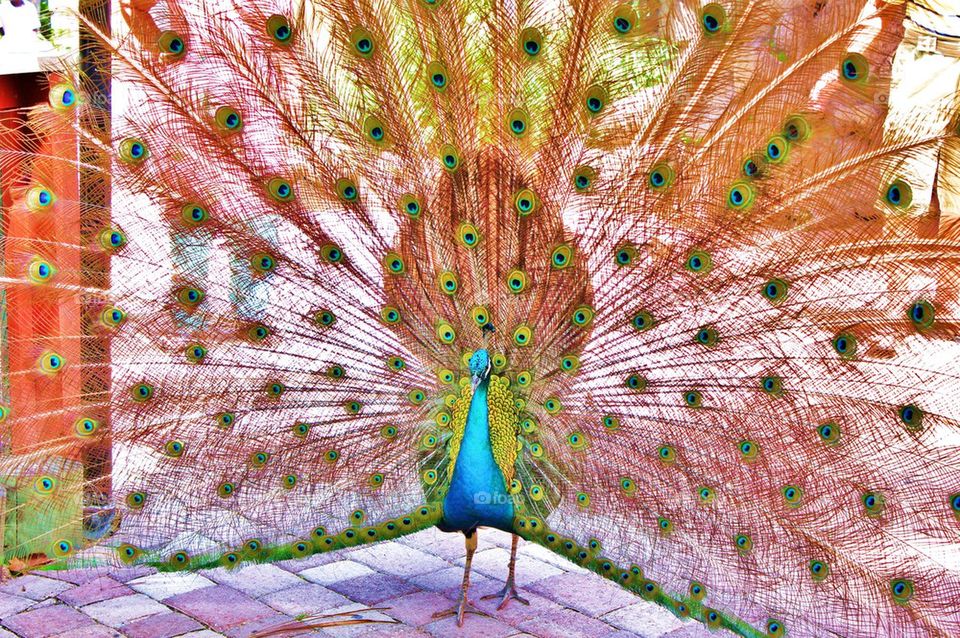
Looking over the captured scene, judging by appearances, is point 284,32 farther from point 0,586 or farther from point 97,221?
point 0,586

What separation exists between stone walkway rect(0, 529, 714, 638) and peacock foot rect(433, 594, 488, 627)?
0.10ft

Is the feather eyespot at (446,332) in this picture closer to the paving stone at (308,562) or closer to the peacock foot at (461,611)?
the peacock foot at (461,611)

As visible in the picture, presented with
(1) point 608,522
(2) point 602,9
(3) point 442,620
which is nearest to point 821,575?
(1) point 608,522

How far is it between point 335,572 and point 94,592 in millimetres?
1017

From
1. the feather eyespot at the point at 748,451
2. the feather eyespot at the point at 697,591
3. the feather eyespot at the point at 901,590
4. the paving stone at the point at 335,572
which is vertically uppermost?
the feather eyespot at the point at 748,451

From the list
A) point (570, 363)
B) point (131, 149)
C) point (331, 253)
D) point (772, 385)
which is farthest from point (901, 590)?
point (131, 149)

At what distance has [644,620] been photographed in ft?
11.1

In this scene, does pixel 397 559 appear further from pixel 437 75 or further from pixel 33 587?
pixel 437 75

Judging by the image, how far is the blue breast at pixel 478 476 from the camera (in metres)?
2.97

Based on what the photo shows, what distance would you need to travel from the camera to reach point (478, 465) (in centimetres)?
297

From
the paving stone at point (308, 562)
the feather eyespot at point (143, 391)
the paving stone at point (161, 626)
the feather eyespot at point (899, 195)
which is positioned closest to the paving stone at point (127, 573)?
the paving stone at point (161, 626)

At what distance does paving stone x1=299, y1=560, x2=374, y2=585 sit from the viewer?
376 centimetres

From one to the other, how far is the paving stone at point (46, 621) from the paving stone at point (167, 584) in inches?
11.8

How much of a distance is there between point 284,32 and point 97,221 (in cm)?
91
